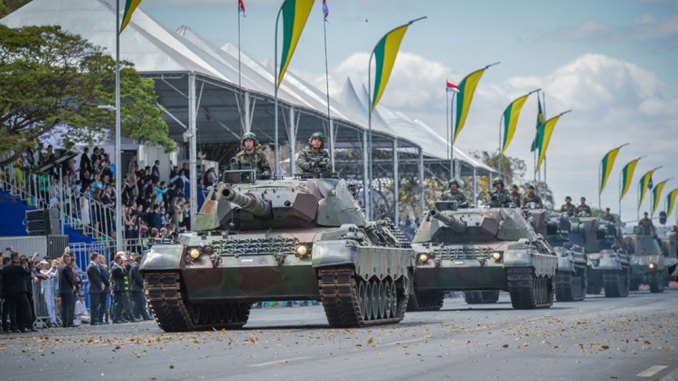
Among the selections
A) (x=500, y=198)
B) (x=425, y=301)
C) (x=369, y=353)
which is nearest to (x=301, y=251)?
(x=369, y=353)

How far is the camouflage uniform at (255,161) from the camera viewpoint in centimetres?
2655

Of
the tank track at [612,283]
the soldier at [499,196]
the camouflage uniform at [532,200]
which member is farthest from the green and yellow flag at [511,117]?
the soldier at [499,196]

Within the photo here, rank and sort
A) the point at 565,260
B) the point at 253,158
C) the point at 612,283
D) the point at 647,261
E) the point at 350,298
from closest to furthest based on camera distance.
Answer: the point at 350,298
the point at 253,158
the point at 565,260
the point at 612,283
the point at 647,261

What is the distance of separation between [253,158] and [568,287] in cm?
1951

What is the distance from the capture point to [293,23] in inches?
1446

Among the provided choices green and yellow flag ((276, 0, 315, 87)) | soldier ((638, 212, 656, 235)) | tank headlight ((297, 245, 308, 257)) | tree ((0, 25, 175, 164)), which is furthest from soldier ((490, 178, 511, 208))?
soldier ((638, 212, 656, 235))

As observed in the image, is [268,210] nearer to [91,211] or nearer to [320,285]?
[320,285]

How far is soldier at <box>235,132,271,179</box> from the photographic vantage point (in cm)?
2645

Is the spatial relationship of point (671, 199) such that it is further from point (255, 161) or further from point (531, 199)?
point (255, 161)

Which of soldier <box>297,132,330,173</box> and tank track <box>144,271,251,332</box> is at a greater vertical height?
soldier <box>297,132,330,173</box>

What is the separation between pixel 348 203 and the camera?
2670cm

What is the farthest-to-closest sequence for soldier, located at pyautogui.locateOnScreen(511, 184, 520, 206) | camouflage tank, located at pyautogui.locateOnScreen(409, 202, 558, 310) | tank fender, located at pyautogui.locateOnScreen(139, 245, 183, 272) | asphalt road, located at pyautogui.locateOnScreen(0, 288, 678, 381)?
soldier, located at pyautogui.locateOnScreen(511, 184, 520, 206)
camouflage tank, located at pyautogui.locateOnScreen(409, 202, 558, 310)
tank fender, located at pyautogui.locateOnScreen(139, 245, 183, 272)
asphalt road, located at pyautogui.locateOnScreen(0, 288, 678, 381)

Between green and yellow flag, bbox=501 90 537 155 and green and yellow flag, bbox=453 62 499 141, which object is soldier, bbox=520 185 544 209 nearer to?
green and yellow flag, bbox=453 62 499 141

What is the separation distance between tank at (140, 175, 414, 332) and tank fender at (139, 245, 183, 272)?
2cm
